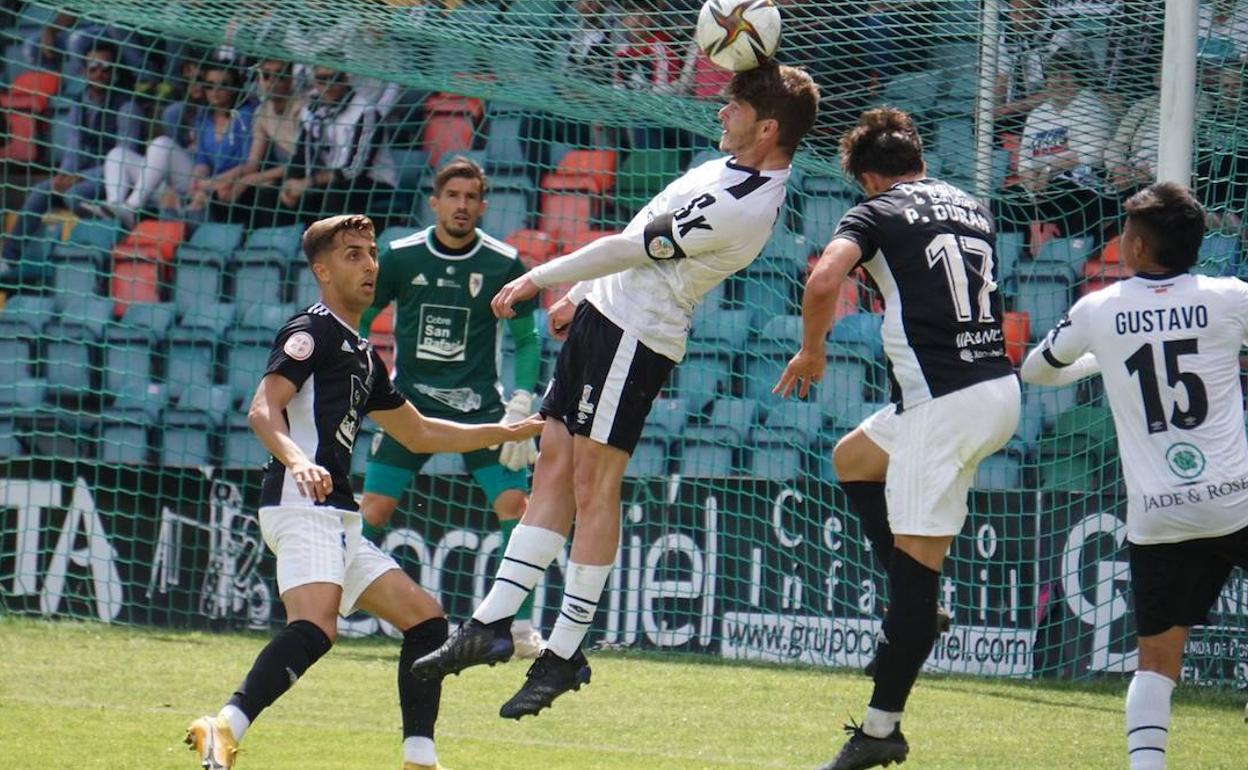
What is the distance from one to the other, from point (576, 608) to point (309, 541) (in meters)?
0.84

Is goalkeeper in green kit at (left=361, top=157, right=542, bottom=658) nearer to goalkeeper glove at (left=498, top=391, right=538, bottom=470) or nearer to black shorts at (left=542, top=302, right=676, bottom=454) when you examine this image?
goalkeeper glove at (left=498, top=391, right=538, bottom=470)

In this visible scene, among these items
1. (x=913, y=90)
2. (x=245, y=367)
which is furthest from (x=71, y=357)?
(x=913, y=90)

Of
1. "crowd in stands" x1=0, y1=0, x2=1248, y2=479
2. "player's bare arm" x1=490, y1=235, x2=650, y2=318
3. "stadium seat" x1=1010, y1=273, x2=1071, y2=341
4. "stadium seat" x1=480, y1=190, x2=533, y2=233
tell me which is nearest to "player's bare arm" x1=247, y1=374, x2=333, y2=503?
"player's bare arm" x1=490, y1=235, x2=650, y2=318

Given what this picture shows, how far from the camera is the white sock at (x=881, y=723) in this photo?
505cm

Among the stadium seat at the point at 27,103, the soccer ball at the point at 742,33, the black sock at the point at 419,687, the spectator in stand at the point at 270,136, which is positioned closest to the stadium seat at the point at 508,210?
the spectator in stand at the point at 270,136

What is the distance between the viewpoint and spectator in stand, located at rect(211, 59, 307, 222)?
444 inches

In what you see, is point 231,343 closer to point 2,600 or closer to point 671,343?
point 2,600

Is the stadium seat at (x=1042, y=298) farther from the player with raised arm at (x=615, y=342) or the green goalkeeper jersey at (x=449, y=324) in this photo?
the player with raised arm at (x=615, y=342)

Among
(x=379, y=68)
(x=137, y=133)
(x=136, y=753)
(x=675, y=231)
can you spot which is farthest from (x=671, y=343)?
(x=137, y=133)

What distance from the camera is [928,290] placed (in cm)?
511

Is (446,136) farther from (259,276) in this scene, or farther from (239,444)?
(239,444)

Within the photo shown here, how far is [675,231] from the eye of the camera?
513 cm

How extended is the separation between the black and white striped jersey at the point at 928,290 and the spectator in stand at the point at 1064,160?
9.86 feet

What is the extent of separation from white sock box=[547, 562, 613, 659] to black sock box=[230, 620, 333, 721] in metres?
0.71
